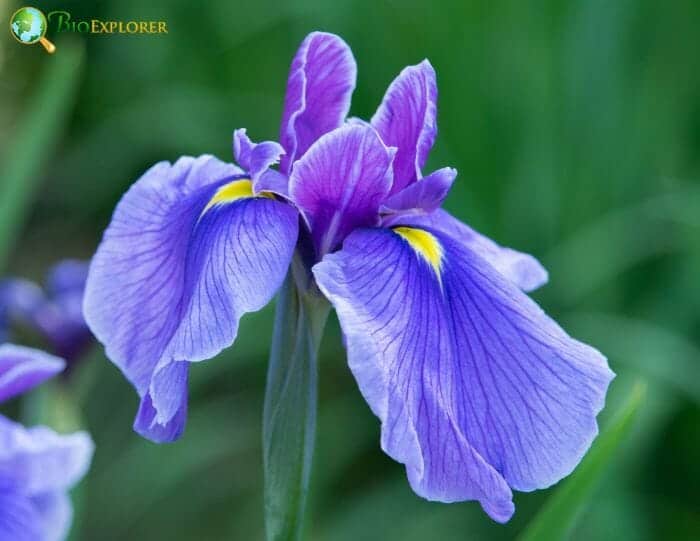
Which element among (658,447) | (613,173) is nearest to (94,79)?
(613,173)

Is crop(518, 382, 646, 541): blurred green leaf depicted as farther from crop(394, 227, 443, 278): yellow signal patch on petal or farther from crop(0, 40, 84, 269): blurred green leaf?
crop(0, 40, 84, 269): blurred green leaf

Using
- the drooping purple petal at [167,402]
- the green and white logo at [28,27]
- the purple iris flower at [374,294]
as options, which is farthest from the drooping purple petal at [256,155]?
the green and white logo at [28,27]

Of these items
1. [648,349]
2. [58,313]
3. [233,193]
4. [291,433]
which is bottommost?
[648,349]

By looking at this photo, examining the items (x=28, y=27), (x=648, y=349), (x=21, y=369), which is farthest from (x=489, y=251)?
(x=648, y=349)

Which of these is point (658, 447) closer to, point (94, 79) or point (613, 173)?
point (613, 173)

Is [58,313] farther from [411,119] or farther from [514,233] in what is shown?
[514,233]
